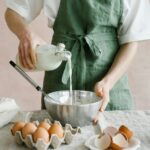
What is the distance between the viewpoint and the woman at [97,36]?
123cm

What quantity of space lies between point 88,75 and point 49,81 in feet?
0.45

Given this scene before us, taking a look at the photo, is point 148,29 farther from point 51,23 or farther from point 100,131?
point 100,131

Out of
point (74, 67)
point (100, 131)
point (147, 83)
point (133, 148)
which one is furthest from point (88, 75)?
point (147, 83)

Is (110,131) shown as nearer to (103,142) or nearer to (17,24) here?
(103,142)

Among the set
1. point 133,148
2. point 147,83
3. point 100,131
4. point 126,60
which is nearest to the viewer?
point 133,148

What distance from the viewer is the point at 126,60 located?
1233 mm

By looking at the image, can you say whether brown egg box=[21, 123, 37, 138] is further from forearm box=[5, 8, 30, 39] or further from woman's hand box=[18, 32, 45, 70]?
forearm box=[5, 8, 30, 39]

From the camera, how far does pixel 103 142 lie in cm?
89

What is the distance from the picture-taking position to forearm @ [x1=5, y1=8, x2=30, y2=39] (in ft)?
3.89

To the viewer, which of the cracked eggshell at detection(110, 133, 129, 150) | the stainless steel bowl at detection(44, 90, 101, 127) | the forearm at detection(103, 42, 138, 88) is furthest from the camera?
the forearm at detection(103, 42, 138, 88)

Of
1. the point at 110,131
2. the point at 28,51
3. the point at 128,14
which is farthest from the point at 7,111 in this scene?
the point at 128,14

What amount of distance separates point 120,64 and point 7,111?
383 millimetres

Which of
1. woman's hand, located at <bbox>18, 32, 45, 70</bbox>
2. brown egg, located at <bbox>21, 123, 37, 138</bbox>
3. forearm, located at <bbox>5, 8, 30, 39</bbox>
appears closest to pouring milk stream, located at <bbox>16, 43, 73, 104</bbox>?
woman's hand, located at <bbox>18, 32, 45, 70</bbox>

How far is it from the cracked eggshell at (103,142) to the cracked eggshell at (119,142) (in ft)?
0.04
